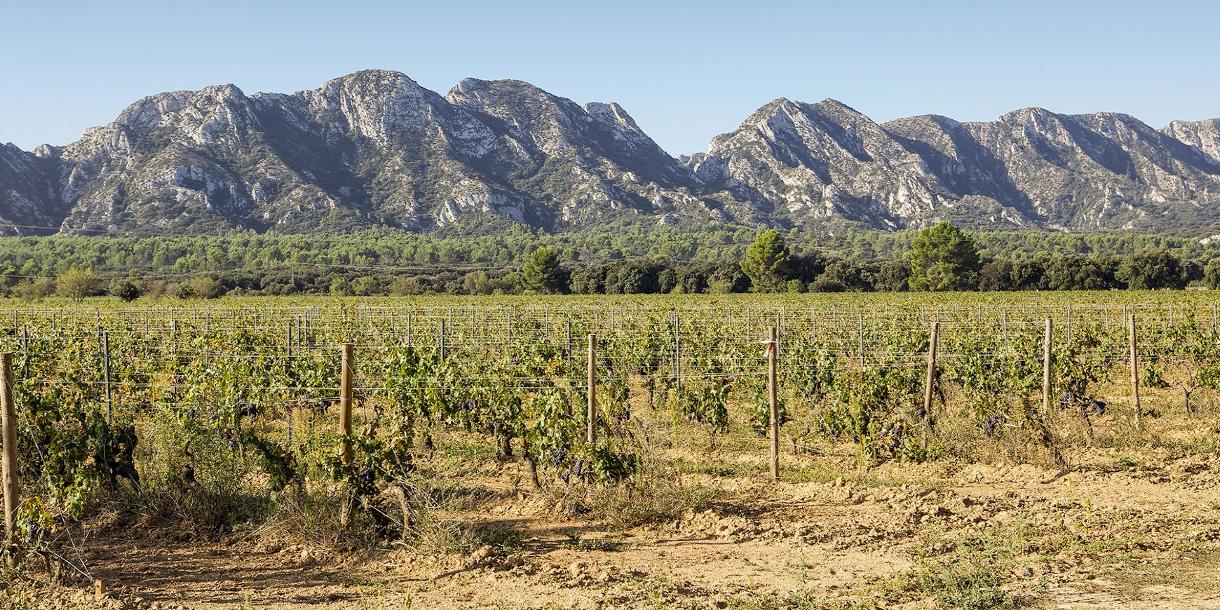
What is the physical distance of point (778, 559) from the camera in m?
6.65

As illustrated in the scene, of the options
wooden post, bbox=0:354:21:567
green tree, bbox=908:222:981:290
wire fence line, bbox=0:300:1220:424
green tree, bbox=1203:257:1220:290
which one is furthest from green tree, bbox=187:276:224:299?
green tree, bbox=1203:257:1220:290

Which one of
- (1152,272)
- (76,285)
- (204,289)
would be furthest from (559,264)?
(1152,272)

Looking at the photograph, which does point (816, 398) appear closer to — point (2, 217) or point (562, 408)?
point (562, 408)

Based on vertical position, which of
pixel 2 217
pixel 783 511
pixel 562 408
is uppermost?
pixel 2 217

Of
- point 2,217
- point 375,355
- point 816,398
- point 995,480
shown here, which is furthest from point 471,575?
point 2,217

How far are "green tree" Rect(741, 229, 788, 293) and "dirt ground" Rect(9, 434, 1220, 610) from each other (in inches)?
2687

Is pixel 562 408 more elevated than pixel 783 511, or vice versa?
pixel 562 408

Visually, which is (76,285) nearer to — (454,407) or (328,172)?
(454,407)

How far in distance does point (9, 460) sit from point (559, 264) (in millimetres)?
86507

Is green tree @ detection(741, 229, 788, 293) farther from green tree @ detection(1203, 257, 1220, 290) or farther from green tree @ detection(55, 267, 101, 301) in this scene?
green tree @ detection(55, 267, 101, 301)

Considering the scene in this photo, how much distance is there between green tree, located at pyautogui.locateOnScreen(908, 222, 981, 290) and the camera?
255 ft

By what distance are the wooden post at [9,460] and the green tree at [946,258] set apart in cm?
7574

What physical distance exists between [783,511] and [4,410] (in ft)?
19.1

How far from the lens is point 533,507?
8062 mm
